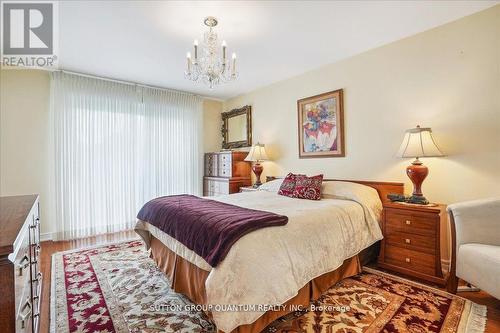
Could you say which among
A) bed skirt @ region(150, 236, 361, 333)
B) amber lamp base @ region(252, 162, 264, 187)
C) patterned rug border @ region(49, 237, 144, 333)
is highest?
amber lamp base @ region(252, 162, 264, 187)

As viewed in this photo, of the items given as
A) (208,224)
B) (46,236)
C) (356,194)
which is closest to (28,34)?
(46,236)

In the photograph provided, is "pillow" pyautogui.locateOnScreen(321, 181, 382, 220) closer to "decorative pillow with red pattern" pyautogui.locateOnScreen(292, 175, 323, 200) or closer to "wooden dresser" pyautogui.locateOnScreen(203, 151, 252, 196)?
"decorative pillow with red pattern" pyautogui.locateOnScreen(292, 175, 323, 200)

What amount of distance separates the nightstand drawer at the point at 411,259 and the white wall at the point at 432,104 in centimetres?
68

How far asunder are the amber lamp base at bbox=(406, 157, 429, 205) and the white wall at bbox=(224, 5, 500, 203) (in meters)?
0.24

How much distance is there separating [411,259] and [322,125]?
2047 mm

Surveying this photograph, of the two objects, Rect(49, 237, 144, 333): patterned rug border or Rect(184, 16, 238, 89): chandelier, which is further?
Rect(184, 16, 238, 89): chandelier

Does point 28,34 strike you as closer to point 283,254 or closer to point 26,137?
point 26,137

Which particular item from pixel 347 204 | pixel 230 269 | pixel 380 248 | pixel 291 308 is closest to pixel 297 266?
pixel 291 308

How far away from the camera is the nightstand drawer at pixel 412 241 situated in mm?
2310

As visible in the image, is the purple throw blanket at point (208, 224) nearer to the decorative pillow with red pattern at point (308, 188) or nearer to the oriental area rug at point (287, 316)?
the oriental area rug at point (287, 316)

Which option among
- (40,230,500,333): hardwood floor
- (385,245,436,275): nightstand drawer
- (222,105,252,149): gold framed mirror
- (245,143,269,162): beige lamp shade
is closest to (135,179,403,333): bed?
(385,245,436,275): nightstand drawer

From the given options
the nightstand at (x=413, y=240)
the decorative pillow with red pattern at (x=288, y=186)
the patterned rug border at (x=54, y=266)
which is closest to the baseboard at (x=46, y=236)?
the patterned rug border at (x=54, y=266)

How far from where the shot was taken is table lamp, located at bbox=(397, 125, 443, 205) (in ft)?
7.95

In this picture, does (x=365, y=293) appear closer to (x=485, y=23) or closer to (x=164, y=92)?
(x=485, y=23)
